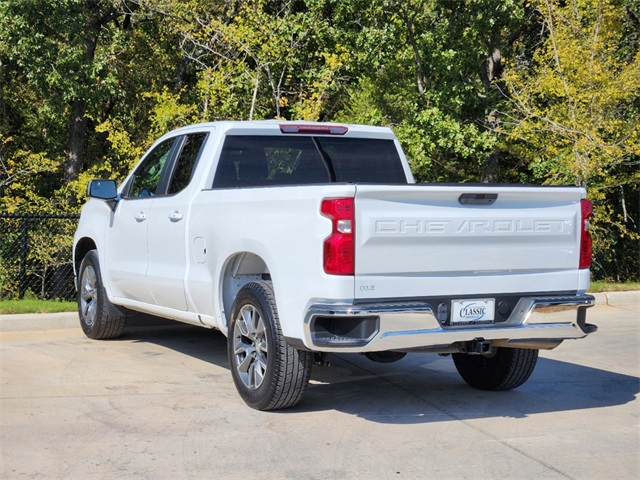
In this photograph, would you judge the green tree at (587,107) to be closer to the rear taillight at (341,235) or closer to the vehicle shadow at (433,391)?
the vehicle shadow at (433,391)

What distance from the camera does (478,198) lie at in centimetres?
648

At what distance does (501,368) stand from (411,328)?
1707 mm

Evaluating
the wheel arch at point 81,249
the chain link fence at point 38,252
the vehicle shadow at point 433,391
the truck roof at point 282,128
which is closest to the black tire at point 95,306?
the wheel arch at point 81,249

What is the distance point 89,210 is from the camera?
1019 cm

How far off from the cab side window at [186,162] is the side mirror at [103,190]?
927 millimetres

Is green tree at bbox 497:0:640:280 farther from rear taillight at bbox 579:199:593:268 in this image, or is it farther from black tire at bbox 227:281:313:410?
black tire at bbox 227:281:313:410

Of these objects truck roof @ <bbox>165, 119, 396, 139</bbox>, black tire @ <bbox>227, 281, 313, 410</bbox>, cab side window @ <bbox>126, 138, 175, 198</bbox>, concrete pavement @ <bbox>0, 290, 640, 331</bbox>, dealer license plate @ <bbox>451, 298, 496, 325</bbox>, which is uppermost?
truck roof @ <bbox>165, 119, 396, 139</bbox>

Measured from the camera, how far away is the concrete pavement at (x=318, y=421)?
18.2 ft

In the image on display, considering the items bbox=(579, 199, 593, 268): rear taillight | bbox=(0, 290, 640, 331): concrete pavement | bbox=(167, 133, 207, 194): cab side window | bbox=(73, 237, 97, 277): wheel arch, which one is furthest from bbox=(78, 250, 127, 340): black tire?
bbox=(579, 199, 593, 268): rear taillight

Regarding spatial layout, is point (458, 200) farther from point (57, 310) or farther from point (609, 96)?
point (609, 96)

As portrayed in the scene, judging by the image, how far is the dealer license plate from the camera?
6426 millimetres

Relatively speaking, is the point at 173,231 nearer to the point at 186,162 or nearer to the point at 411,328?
the point at 186,162

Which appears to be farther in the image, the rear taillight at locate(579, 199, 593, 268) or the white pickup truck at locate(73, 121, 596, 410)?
the rear taillight at locate(579, 199, 593, 268)

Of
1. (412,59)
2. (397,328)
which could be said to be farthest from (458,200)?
(412,59)
